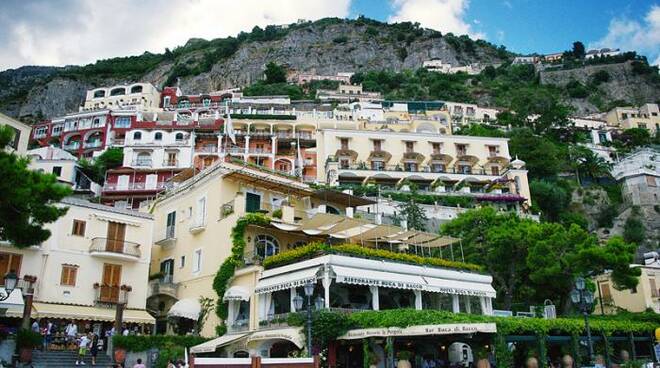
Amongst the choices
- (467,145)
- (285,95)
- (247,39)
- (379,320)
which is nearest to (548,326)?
(379,320)

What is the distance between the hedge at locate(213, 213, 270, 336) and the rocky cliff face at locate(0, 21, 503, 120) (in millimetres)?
89057

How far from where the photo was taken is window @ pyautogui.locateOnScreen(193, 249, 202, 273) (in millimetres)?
30062

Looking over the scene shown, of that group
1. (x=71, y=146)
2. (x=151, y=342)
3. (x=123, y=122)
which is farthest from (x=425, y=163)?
(x=151, y=342)

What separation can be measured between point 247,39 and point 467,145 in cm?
8234

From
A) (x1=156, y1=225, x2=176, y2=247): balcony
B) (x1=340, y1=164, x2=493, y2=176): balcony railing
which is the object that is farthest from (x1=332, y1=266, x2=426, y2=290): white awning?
(x1=340, y1=164, x2=493, y2=176): balcony railing

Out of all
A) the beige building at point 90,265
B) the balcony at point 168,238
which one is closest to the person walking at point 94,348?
the beige building at point 90,265

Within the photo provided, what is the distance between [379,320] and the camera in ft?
69.2

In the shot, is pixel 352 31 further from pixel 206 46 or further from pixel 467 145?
pixel 467 145

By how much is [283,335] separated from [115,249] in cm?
1121

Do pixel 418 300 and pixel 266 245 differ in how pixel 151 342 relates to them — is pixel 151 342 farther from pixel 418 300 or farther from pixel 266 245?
pixel 418 300

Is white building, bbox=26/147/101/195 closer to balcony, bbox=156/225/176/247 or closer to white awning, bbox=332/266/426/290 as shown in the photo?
balcony, bbox=156/225/176/247

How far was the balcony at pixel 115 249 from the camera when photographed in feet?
91.3

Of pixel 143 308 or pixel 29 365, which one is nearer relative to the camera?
pixel 29 365

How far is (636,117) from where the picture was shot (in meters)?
101
